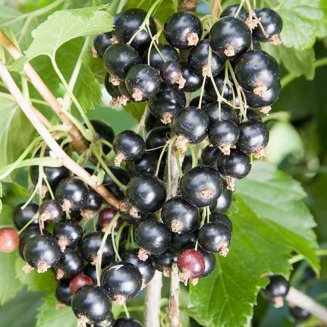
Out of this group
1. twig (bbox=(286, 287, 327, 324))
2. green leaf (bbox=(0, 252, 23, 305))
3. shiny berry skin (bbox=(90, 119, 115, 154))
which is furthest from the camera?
twig (bbox=(286, 287, 327, 324))

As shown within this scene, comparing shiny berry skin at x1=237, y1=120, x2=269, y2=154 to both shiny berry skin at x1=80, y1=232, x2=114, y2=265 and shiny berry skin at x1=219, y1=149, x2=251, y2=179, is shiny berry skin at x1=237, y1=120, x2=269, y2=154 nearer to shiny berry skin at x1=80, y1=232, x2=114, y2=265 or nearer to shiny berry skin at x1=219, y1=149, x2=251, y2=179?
shiny berry skin at x1=219, y1=149, x2=251, y2=179

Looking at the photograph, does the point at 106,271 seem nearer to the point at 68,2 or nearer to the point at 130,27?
the point at 130,27

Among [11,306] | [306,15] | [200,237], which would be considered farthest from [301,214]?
[11,306]

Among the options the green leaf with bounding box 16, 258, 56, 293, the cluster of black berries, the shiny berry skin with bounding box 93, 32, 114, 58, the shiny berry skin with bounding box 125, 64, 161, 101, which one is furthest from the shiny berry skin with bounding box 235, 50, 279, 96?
the green leaf with bounding box 16, 258, 56, 293

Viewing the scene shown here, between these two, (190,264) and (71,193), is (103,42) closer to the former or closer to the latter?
(71,193)

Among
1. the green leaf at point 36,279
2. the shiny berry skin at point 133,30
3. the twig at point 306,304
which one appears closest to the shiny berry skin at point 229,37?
the shiny berry skin at point 133,30

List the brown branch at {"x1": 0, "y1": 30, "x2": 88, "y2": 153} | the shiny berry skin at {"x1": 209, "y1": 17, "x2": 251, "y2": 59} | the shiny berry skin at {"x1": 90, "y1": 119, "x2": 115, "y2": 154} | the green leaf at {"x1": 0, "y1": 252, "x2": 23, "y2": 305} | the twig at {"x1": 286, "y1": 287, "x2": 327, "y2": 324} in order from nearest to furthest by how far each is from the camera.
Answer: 1. the shiny berry skin at {"x1": 209, "y1": 17, "x2": 251, "y2": 59}
2. the brown branch at {"x1": 0, "y1": 30, "x2": 88, "y2": 153}
3. the shiny berry skin at {"x1": 90, "y1": 119, "x2": 115, "y2": 154}
4. the green leaf at {"x1": 0, "y1": 252, "x2": 23, "y2": 305}
5. the twig at {"x1": 286, "y1": 287, "x2": 327, "y2": 324}
